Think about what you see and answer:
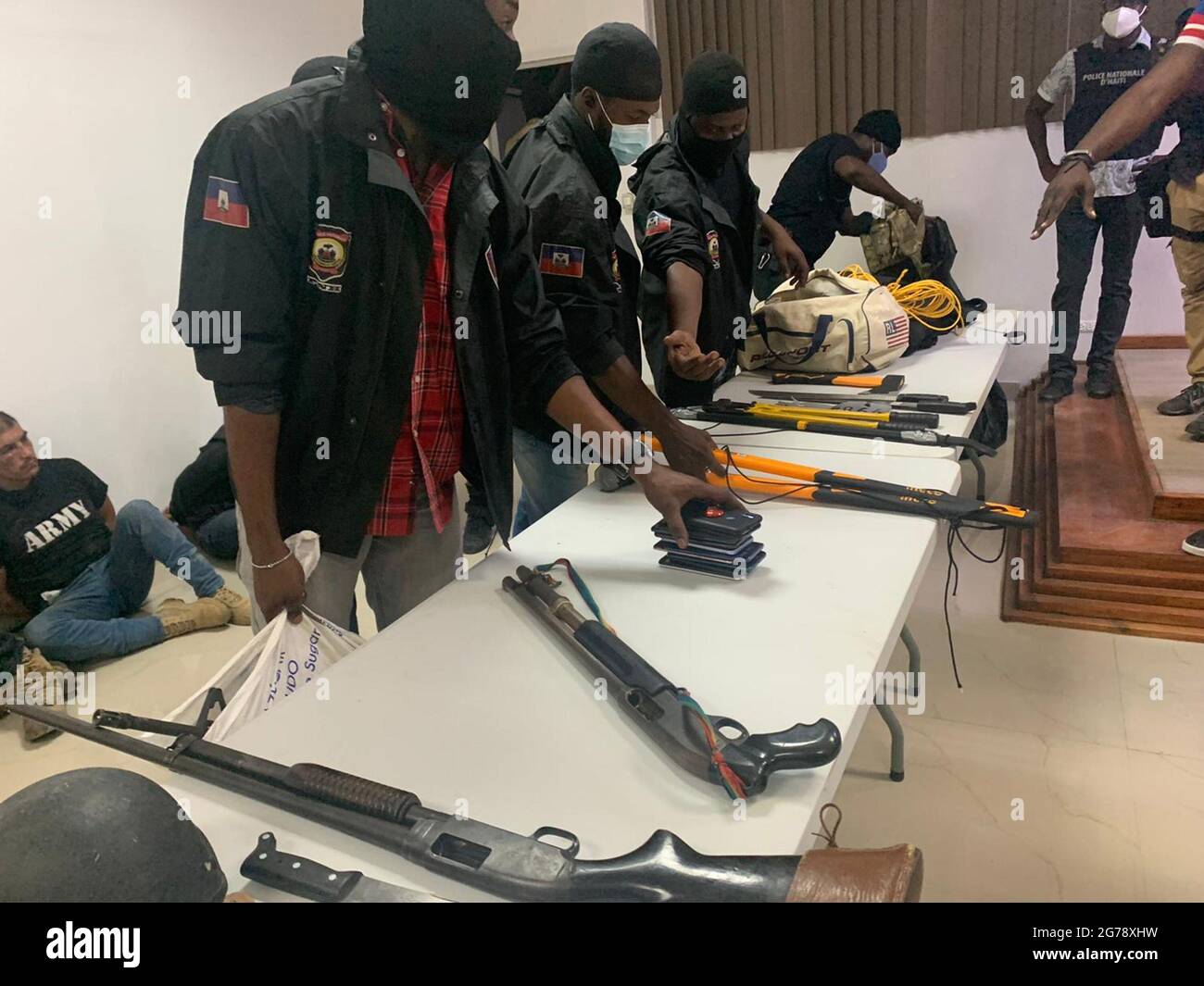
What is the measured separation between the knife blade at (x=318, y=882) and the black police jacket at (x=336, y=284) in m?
0.62

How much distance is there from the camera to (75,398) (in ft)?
11.1

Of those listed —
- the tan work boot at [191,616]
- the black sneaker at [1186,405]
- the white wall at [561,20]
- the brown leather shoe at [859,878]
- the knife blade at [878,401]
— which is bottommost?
the tan work boot at [191,616]

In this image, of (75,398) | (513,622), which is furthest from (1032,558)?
(75,398)

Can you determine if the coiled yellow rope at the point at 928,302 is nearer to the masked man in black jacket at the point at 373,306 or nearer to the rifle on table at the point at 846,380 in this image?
the rifle on table at the point at 846,380

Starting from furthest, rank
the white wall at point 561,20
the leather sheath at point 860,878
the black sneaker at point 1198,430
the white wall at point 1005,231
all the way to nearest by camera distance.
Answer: the white wall at point 561,20 → the white wall at point 1005,231 → the black sneaker at point 1198,430 → the leather sheath at point 860,878

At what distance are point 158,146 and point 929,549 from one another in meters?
3.59

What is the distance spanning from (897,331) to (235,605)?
2.43m

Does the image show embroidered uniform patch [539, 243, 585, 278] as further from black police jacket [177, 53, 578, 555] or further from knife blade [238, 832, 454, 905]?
knife blade [238, 832, 454, 905]

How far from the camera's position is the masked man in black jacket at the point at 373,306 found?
1.13 m

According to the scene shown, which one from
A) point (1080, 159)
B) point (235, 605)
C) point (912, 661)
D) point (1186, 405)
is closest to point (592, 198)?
point (1080, 159)

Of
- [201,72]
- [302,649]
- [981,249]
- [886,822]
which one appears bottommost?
[886,822]

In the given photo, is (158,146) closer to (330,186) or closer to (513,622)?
(330,186)

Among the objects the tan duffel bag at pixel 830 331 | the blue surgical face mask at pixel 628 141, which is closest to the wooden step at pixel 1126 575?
the tan duffel bag at pixel 830 331

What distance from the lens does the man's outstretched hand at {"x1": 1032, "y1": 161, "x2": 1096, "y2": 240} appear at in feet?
5.88
